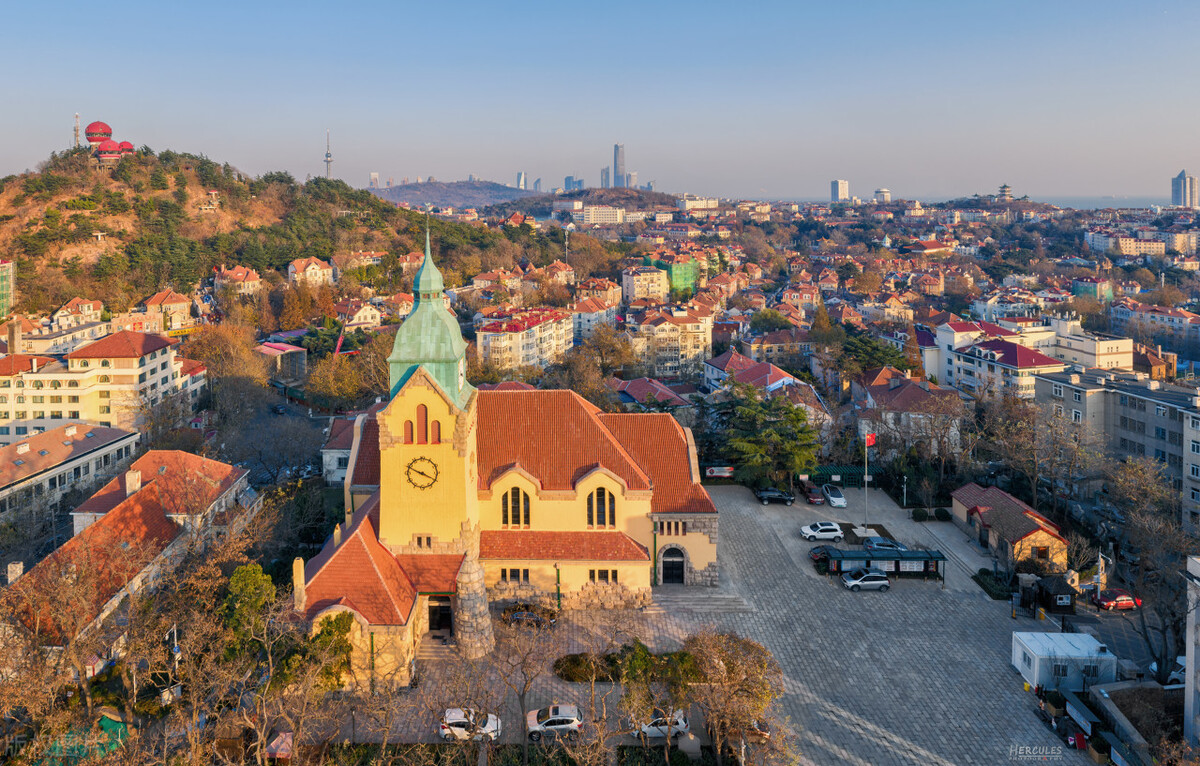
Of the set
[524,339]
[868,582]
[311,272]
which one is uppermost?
[311,272]

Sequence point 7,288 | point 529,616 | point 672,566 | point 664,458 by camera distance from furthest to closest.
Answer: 1. point 7,288
2. point 664,458
3. point 672,566
4. point 529,616

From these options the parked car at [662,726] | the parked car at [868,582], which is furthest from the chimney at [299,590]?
the parked car at [868,582]

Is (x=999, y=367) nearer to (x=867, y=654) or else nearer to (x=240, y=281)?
(x=867, y=654)

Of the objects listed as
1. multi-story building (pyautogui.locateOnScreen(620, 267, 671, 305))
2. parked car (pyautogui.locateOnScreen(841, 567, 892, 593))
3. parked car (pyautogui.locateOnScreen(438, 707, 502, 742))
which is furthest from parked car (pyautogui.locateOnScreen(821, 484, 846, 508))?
multi-story building (pyautogui.locateOnScreen(620, 267, 671, 305))

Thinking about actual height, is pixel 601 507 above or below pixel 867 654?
above

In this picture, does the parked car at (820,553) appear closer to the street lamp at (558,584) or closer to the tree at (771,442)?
the tree at (771,442)

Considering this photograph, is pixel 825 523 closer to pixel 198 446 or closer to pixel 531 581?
pixel 531 581

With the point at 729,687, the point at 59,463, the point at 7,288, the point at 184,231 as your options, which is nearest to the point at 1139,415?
the point at 729,687

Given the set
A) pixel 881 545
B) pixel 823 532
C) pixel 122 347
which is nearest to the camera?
pixel 881 545
